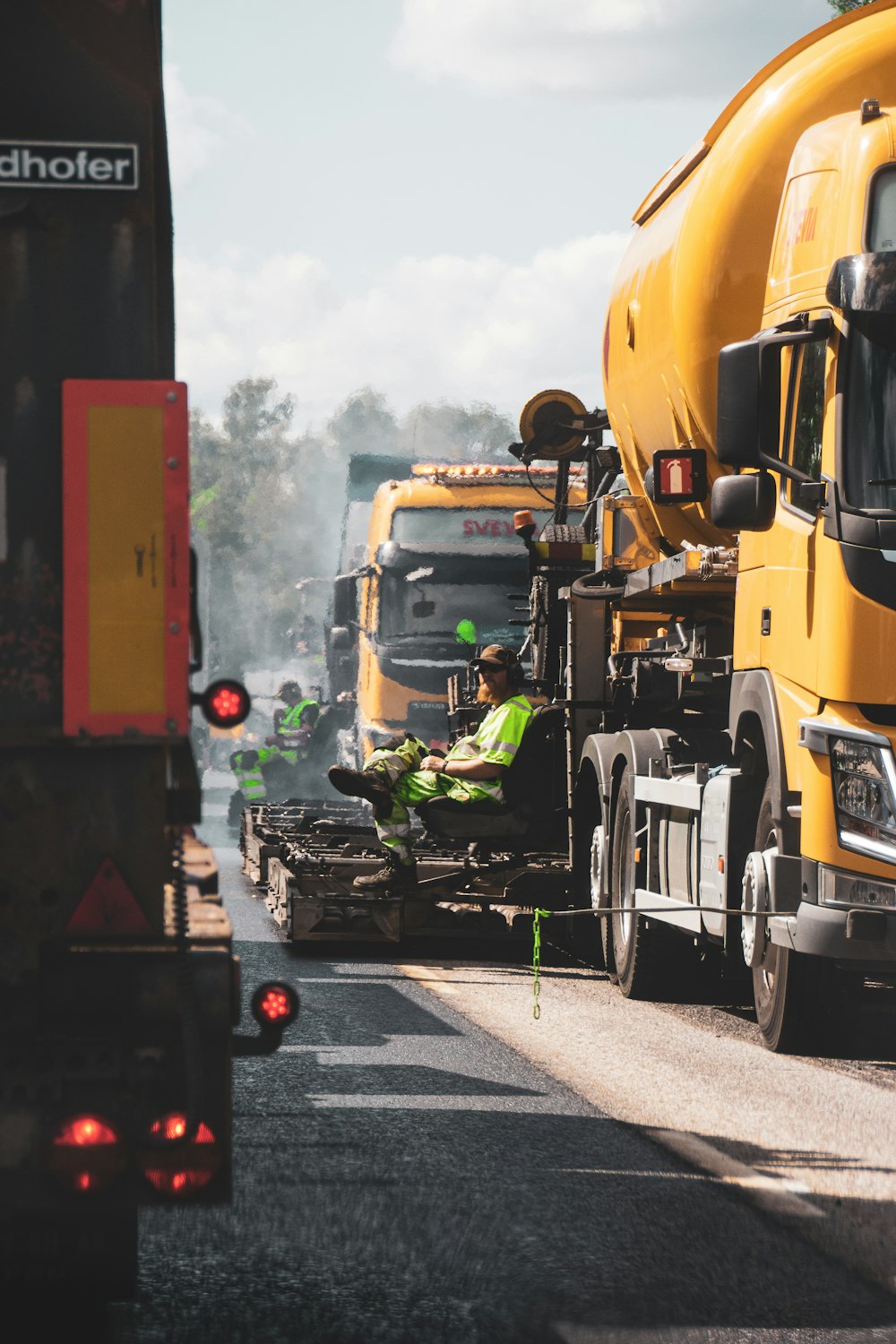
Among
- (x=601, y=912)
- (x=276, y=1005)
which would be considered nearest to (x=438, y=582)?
(x=601, y=912)

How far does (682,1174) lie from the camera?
22.3ft

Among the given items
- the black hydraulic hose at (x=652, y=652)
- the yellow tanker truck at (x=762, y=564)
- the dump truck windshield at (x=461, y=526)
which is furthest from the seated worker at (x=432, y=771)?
the dump truck windshield at (x=461, y=526)

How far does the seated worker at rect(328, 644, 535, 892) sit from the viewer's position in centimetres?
1287

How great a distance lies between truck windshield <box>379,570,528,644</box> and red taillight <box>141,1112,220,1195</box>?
18.2 meters

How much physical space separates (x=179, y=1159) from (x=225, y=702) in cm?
91

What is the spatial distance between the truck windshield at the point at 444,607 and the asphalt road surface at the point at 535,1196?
12191mm

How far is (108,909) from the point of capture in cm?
442

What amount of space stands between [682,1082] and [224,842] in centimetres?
2052

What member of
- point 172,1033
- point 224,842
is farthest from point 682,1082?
point 224,842

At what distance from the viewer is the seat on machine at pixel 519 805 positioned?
13204 millimetres

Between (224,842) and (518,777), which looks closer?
(518,777)

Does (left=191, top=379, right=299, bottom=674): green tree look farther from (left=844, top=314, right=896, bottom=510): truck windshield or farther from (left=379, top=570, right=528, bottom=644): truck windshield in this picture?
(left=844, top=314, right=896, bottom=510): truck windshield

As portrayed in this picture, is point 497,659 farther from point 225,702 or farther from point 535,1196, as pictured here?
point 225,702

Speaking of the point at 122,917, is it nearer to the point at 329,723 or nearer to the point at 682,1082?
the point at 682,1082
